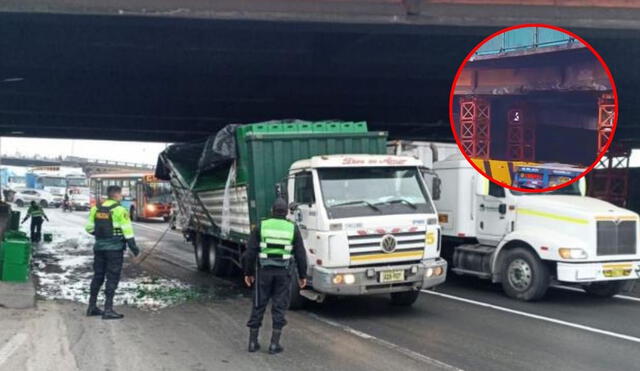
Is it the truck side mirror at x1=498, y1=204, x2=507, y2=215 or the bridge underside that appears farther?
the bridge underside

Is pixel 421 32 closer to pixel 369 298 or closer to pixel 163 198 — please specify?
pixel 369 298

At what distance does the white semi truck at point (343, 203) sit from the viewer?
31.0 feet

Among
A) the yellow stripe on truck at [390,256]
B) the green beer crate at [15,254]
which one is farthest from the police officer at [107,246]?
the yellow stripe on truck at [390,256]

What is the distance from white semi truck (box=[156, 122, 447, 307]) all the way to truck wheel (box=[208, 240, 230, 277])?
1.90 metres

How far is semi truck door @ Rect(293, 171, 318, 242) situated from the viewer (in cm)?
984

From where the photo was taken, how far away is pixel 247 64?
17000 mm

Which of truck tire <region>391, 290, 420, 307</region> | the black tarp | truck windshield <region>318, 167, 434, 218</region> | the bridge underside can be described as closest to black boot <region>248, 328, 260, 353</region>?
truck windshield <region>318, 167, 434, 218</region>

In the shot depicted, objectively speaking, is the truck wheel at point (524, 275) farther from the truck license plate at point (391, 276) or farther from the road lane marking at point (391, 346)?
the road lane marking at point (391, 346)

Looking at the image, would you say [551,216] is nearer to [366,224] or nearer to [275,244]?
[366,224]

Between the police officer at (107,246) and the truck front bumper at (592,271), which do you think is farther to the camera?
the truck front bumper at (592,271)

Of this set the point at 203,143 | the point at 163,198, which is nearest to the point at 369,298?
the point at 203,143

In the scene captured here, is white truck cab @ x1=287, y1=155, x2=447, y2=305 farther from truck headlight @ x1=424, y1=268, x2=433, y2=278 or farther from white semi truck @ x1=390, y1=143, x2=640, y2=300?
white semi truck @ x1=390, y1=143, x2=640, y2=300

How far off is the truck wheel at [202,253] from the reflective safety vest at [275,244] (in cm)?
802

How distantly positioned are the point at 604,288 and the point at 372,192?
500 cm
